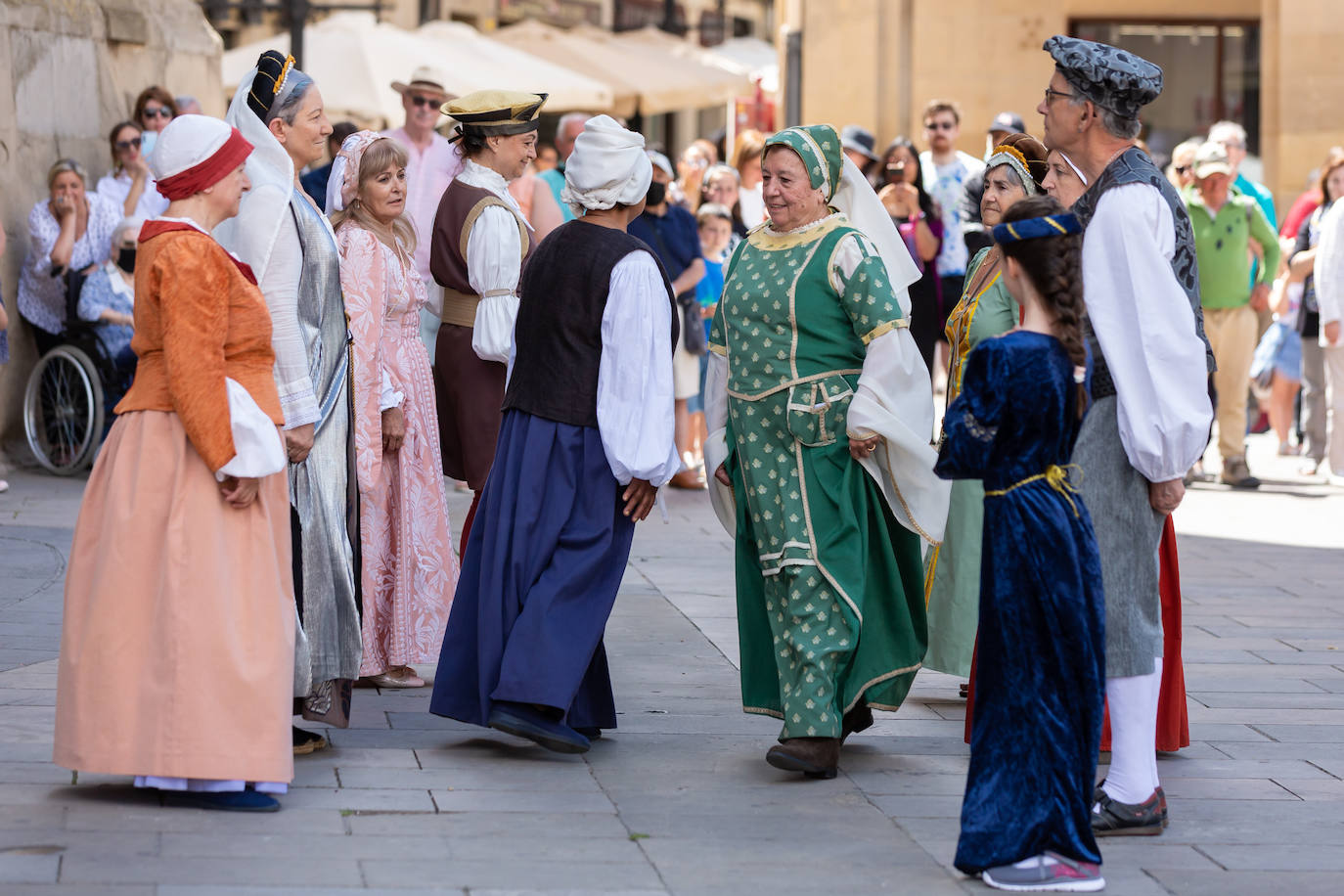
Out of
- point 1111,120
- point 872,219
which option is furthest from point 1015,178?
point 1111,120

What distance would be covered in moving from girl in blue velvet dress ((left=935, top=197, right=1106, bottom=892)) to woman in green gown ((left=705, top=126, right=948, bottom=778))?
102cm

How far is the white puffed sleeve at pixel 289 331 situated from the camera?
17.3ft

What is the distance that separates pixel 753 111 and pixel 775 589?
57.4ft

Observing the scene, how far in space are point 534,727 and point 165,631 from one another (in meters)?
1.21

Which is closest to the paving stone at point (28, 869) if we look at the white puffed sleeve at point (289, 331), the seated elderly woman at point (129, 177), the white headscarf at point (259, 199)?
the white puffed sleeve at point (289, 331)

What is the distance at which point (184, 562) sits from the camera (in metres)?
4.77

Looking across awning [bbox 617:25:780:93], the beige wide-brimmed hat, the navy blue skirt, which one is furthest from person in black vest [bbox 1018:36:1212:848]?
awning [bbox 617:25:780:93]

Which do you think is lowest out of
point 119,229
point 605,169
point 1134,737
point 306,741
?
point 306,741

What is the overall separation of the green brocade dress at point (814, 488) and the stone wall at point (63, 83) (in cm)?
697

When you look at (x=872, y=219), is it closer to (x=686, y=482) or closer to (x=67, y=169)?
(x=686, y=482)

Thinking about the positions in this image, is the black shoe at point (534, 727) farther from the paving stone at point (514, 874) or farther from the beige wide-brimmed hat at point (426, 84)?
the beige wide-brimmed hat at point (426, 84)

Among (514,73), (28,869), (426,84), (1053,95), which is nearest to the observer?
(28,869)

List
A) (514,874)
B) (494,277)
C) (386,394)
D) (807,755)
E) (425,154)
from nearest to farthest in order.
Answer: (514,874)
(807,755)
(386,394)
(494,277)
(425,154)

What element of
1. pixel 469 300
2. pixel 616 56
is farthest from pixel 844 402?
pixel 616 56
